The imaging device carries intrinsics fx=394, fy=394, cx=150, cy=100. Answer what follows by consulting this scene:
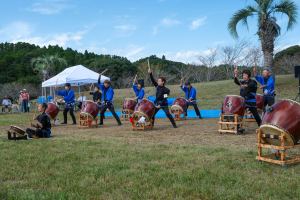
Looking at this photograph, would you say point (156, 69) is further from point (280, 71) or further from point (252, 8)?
point (252, 8)

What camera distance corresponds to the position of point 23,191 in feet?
14.0

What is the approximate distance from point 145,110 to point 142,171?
5586mm

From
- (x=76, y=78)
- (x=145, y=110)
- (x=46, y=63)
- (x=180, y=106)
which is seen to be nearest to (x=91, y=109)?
(x=145, y=110)

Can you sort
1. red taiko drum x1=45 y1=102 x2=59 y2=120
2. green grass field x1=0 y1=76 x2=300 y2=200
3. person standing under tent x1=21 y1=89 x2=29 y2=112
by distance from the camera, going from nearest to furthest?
green grass field x1=0 y1=76 x2=300 y2=200, red taiko drum x1=45 y1=102 x2=59 y2=120, person standing under tent x1=21 y1=89 x2=29 y2=112

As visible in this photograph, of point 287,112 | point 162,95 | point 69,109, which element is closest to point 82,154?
point 287,112

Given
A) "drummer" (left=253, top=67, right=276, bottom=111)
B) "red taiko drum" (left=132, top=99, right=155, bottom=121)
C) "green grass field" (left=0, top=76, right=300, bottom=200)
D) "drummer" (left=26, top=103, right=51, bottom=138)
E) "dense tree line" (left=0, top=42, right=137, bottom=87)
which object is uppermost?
"dense tree line" (left=0, top=42, right=137, bottom=87)

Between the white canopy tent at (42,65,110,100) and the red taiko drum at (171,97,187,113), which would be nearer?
the red taiko drum at (171,97,187,113)

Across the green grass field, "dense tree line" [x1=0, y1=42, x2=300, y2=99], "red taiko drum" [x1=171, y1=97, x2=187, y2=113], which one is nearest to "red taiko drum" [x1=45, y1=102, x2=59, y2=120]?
"red taiko drum" [x1=171, y1=97, x2=187, y2=113]

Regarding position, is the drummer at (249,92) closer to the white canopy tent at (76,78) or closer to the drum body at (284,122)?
the drum body at (284,122)

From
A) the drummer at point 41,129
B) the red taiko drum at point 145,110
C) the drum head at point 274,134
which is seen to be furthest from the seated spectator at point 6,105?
the drum head at point 274,134

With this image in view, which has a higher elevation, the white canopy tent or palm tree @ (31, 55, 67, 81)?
palm tree @ (31, 55, 67, 81)

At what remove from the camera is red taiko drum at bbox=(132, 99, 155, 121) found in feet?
34.5

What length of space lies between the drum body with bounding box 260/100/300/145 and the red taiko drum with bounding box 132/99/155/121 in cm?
511

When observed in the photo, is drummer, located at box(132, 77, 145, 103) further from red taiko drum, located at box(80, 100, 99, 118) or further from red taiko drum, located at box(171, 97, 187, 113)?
red taiko drum, located at box(80, 100, 99, 118)
